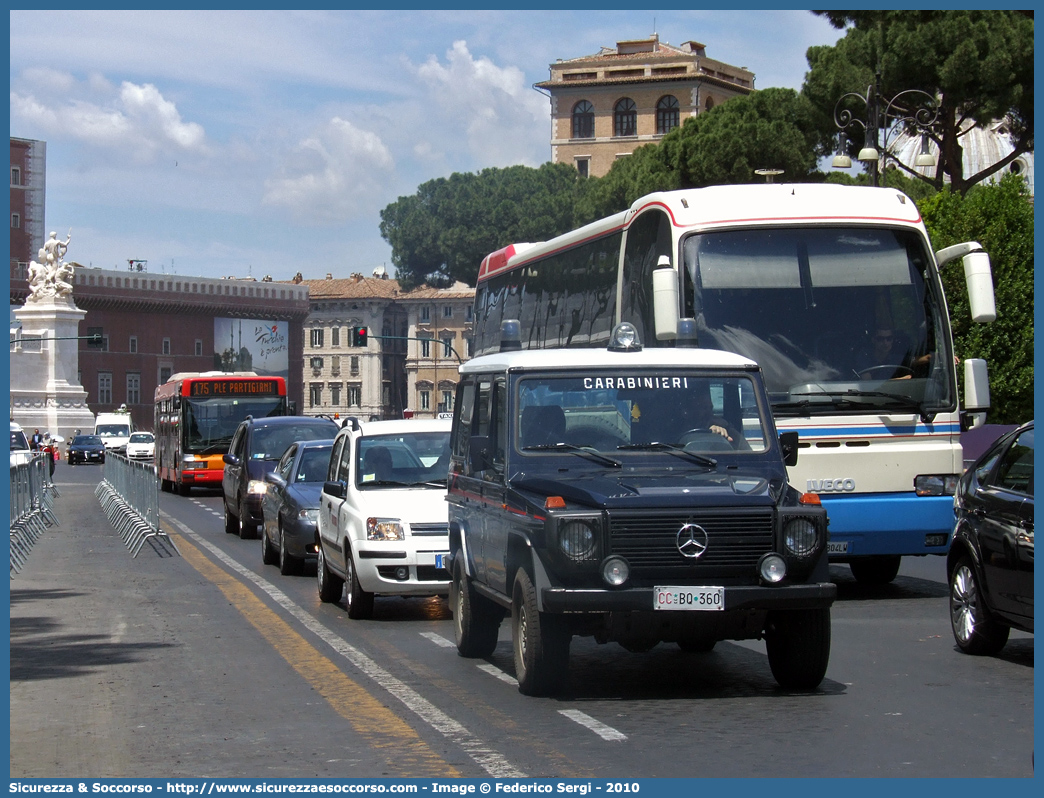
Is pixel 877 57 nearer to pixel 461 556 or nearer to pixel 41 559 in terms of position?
pixel 41 559

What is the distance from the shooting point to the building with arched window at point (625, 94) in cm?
11650

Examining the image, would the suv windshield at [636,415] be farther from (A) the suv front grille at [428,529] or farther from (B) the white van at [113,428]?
(B) the white van at [113,428]

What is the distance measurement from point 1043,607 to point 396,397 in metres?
136

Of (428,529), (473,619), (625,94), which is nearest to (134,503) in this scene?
Answer: (428,529)

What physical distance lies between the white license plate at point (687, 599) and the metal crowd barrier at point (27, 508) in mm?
12011

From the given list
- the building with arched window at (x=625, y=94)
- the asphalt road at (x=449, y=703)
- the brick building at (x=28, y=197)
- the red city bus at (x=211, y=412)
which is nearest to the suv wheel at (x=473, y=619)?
the asphalt road at (x=449, y=703)

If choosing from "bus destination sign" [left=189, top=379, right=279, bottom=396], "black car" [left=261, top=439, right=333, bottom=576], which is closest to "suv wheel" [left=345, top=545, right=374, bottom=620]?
Result: "black car" [left=261, top=439, right=333, bottom=576]

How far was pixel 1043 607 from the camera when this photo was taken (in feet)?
29.7

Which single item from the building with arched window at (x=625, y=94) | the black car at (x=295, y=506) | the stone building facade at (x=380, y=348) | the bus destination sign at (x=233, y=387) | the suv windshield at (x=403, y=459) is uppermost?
the building with arched window at (x=625, y=94)

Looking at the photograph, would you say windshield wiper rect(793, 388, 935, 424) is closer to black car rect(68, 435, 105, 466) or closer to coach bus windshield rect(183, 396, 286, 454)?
coach bus windshield rect(183, 396, 286, 454)

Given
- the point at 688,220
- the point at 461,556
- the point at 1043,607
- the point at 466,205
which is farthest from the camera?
the point at 466,205

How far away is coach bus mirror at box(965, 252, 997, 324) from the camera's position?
14078 millimetres

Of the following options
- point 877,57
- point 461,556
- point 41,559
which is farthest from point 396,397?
point 461,556

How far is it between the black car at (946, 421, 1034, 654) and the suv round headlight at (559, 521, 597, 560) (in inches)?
115
